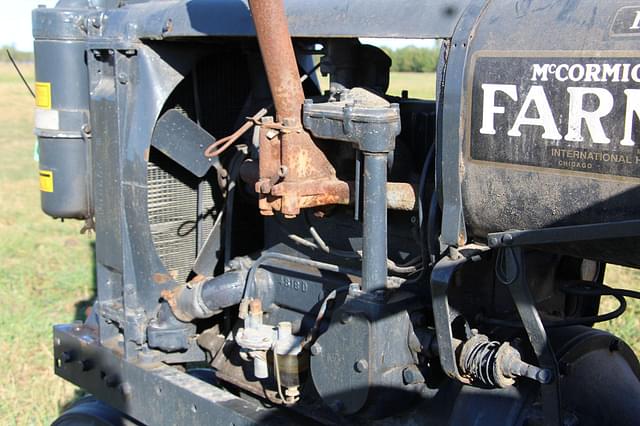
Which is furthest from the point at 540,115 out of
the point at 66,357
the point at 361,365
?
the point at 66,357

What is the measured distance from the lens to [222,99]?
3.66 m

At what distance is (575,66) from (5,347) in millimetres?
4290

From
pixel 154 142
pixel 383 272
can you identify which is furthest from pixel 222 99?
pixel 383 272

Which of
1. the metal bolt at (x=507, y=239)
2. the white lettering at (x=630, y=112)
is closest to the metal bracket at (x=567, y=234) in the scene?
the metal bolt at (x=507, y=239)

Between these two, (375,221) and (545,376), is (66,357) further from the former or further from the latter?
(545,376)

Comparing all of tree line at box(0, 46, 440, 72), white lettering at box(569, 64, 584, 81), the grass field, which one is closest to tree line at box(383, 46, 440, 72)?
tree line at box(0, 46, 440, 72)

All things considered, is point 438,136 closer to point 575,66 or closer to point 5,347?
point 575,66

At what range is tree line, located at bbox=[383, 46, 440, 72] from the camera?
28.2 meters

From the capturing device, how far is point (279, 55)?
2586 millimetres

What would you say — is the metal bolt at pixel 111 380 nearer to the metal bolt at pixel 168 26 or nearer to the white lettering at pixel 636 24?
the metal bolt at pixel 168 26

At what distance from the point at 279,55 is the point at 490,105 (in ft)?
2.41

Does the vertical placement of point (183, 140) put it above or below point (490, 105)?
below

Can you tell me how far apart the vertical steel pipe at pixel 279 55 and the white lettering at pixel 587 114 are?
3.01ft

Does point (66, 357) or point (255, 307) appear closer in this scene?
point (255, 307)
